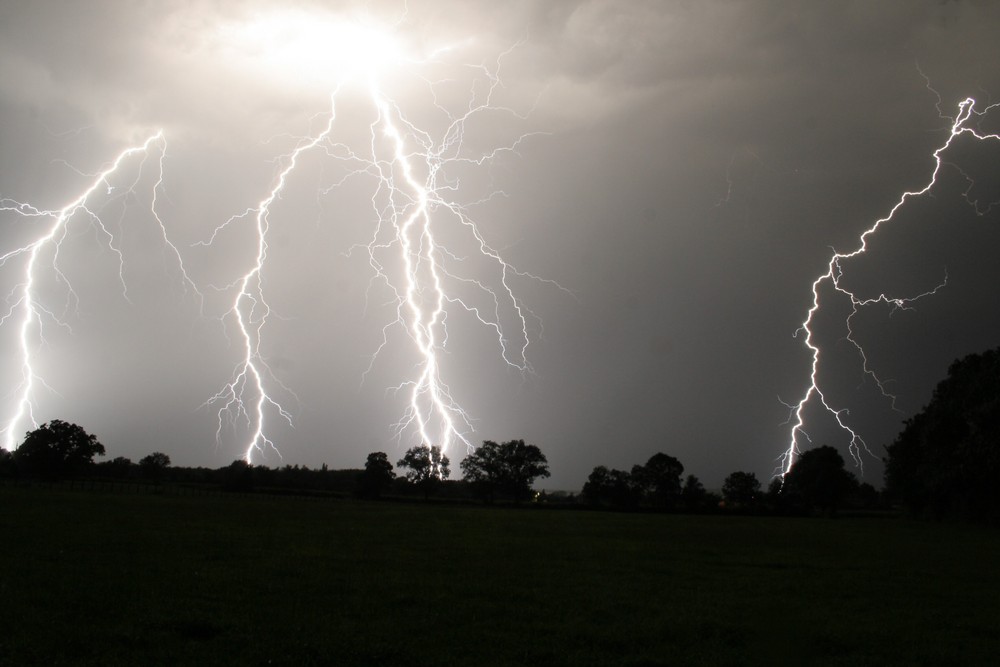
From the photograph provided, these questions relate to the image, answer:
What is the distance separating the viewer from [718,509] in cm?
7706

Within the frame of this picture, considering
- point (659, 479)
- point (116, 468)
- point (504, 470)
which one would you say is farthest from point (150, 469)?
point (659, 479)

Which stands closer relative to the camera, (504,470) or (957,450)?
(957,450)

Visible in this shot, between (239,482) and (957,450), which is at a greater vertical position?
(957,450)

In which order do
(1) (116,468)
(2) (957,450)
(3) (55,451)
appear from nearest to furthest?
1. (2) (957,450)
2. (3) (55,451)
3. (1) (116,468)

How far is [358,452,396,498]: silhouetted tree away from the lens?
8612 cm

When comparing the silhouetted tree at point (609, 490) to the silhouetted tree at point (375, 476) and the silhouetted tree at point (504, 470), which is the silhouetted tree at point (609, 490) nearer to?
the silhouetted tree at point (504, 470)

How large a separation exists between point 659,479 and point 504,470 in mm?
20508

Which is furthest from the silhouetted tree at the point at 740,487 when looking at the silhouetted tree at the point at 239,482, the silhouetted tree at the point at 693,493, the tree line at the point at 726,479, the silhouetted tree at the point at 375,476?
the silhouetted tree at the point at 239,482

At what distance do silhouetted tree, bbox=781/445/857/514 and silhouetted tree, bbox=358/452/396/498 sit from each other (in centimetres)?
4896

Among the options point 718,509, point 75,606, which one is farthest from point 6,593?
point 718,509

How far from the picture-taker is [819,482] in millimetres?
76125

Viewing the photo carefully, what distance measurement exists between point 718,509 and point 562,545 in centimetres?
6302

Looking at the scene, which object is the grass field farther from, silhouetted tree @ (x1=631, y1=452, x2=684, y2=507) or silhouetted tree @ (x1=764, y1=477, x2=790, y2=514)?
silhouetted tree @ (x1=631, y1=452, x2=684, y2=507)

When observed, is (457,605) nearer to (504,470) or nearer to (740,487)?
(504,470)
